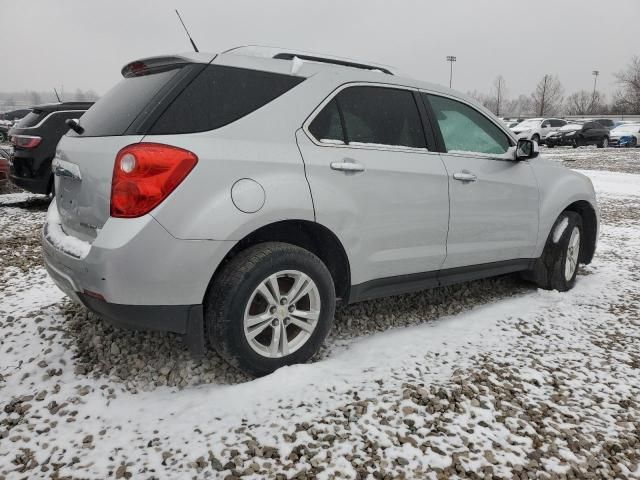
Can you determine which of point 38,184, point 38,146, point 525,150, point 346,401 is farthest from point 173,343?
point 38,146

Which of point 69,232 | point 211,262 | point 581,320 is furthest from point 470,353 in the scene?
point 69,232

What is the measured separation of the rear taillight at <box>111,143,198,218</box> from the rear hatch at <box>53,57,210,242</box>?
0.06 m

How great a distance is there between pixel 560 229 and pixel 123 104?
365cm

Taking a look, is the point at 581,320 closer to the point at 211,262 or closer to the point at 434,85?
the point at 434,85

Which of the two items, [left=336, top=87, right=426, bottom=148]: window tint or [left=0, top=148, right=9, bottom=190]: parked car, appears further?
[left=0, top=148, right=9, bottom=190]: parked car

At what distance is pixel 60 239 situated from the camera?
105 inches

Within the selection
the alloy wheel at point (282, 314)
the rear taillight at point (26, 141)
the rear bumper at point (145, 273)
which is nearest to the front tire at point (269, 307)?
the alloy wheel at point (282, 314)

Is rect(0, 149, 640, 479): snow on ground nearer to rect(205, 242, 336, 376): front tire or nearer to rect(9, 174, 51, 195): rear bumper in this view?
rect(205, 242, 336, 376): front tire

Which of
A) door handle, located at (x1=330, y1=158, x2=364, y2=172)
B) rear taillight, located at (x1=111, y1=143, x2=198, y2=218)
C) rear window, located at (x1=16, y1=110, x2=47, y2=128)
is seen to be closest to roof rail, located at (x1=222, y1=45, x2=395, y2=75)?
door handle, located at (x1=330, y1=158, x2=364, y2=172)

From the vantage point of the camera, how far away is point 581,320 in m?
3.73

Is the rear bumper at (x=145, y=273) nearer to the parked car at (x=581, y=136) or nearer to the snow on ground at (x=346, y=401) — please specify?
the snow on ground at (x=346, y=401)

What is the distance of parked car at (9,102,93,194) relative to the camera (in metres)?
7.16

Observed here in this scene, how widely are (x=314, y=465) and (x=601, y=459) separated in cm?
127

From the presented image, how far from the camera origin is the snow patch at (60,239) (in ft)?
7.95
